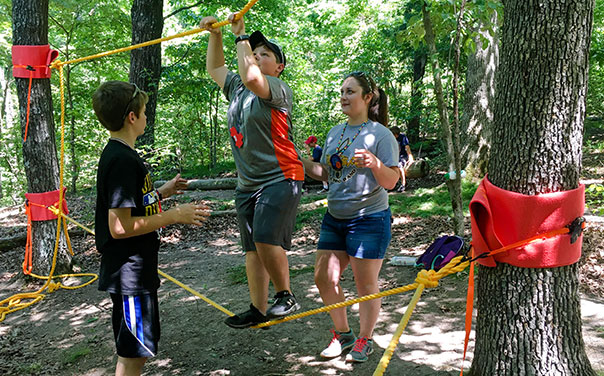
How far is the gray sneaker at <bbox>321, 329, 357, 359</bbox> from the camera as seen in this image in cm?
309

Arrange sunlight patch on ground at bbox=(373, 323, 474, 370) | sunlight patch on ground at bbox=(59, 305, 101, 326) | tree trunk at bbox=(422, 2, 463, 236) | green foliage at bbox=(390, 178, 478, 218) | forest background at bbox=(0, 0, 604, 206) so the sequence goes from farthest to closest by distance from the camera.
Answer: forest background at bbox=(0, 0, 604, 206) < green foliage at bbox=(390, 178, 478, 218) < tree trunk at bbox=(422, 2, 463, 236) < sunlight patch on ground at bbox=(59, 305, 101, 326) < sunlight patch on ground at bbox=(373, 323, 474, 370)

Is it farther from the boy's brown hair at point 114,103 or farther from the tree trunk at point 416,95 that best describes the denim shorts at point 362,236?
the tree trunk at point 416,95

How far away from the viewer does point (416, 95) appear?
11.5m

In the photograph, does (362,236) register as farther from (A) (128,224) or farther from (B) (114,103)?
(B) (114,103)

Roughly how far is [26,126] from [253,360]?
146 inches

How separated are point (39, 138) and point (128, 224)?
3740 millimetres

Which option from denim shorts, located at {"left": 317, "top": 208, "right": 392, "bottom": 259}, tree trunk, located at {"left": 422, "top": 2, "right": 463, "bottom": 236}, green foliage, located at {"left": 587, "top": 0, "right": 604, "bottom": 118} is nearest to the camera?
denim shorts, located at {"left": 317, "top": 208, "right": 392, "bottom": 259}

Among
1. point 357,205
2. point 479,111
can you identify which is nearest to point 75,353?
point 357,205

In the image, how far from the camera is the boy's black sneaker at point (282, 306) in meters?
2.70

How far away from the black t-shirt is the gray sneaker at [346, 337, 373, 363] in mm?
1428

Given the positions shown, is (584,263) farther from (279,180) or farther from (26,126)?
(26,126)

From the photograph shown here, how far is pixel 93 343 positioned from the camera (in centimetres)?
373

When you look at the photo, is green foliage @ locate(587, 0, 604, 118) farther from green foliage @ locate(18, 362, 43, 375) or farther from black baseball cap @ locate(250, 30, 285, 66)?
green foliage @ locate(18, 362, 43, 375)

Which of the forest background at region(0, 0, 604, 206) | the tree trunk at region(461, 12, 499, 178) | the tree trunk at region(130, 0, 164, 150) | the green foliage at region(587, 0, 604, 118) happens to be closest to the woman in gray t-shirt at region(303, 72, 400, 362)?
the forest background at region(0, 0, 604, 206)
